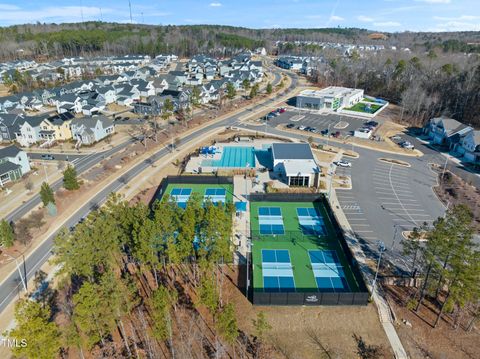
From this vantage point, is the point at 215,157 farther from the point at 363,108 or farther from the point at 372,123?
the point at 363,108

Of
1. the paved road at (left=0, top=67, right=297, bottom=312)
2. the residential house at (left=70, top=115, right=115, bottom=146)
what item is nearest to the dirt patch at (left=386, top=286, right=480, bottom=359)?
the paved road at (left=0, top=67, right=297, bottom=312)

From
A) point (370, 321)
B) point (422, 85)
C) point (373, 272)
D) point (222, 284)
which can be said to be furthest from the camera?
point (422, 85)

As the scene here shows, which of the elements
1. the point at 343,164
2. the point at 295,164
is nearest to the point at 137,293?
the point at 295,164

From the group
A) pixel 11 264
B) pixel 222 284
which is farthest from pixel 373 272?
pixel 11 264

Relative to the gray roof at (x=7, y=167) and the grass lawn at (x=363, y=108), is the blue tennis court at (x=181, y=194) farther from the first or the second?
the grass lawn at (x=363, y=108)

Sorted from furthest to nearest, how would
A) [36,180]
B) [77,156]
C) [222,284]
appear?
[77,156] < [36,180] < [222,284]

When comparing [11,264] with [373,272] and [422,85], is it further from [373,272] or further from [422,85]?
[422,85]

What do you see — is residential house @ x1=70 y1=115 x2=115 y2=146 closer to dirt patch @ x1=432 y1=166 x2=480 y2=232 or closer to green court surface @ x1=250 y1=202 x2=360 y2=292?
green court surface @ x1=250 y1=202 x2=360 y2=292
